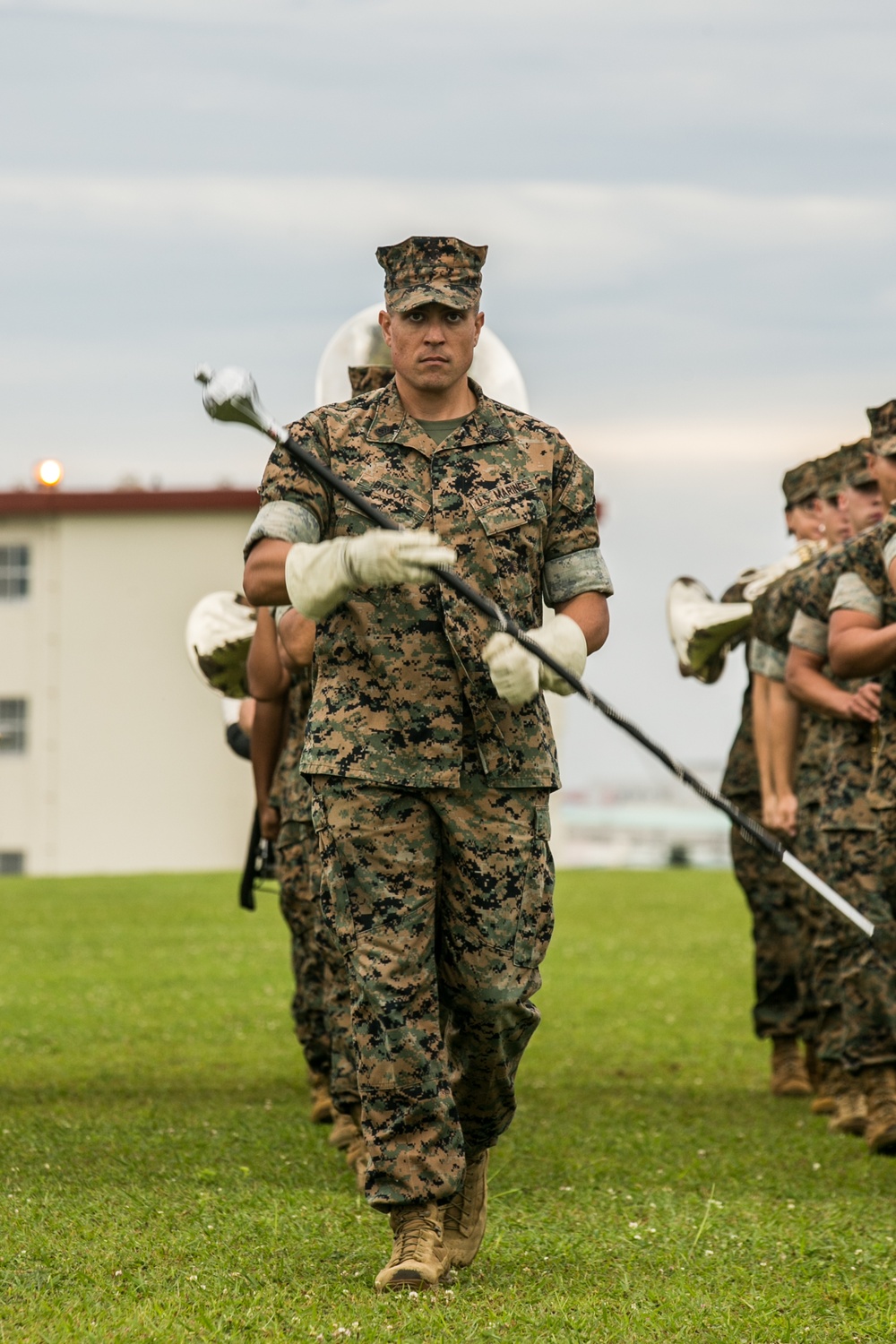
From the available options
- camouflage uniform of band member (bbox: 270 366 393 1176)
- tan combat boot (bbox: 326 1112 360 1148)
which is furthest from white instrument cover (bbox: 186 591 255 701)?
tan combat boot (bbox: 326 1112 360 1148)

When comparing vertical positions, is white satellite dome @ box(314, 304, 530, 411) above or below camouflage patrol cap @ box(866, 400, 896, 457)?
above

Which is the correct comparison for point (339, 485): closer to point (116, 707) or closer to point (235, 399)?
point (235, 399)

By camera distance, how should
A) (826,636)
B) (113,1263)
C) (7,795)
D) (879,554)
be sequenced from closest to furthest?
(113,1263) < (879,554) < (826,636) < (7,795)

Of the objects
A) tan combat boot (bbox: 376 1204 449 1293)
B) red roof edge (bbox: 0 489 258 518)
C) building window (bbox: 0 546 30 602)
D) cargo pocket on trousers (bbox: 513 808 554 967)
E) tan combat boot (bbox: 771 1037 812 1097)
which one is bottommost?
tan combat boot (bbox: 771 1037 812 1097)

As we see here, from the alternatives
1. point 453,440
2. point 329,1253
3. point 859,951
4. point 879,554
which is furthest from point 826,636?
point 329,1253

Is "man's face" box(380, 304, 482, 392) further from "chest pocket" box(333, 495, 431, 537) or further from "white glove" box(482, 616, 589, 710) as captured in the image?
"white glove" box(482, 616, 589, 710)

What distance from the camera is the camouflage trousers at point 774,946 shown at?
916 cm

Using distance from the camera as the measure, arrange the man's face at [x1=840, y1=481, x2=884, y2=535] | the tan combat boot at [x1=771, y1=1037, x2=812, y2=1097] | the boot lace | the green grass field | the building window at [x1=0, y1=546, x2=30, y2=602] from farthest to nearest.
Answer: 1. the building window at [x1=0, y1=546, x2=30, y2=602]
2. the tan combat boot at [x1=771, y1=1037, x2=812, y2=1097]
3. the man's face at [x1=840, y1=481, x2=884, y2=535]
4. the boot lace
5. the green grass field

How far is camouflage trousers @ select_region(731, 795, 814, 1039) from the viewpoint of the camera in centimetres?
916

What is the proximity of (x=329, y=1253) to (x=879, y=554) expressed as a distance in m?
3.41

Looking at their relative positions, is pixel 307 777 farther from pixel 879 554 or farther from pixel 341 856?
pixel 879 554

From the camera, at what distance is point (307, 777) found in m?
5.32

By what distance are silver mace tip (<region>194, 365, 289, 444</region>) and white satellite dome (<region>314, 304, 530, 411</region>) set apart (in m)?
3.06

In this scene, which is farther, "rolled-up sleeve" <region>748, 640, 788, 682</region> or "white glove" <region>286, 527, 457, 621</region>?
"rolled-up sleeve" <region>748, 640, 788, 682</region>
